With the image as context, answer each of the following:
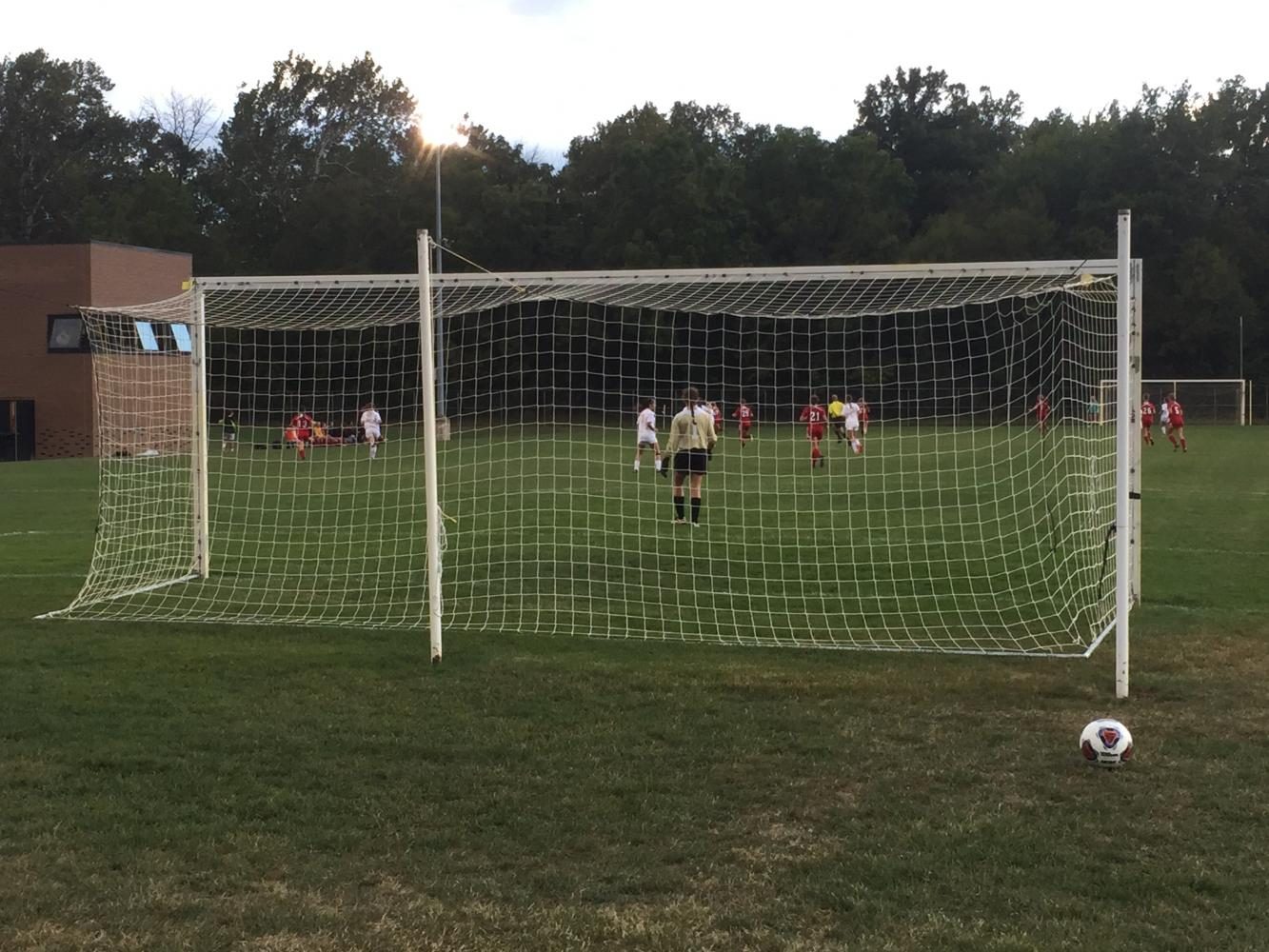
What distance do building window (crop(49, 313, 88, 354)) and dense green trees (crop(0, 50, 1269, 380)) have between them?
2614cm

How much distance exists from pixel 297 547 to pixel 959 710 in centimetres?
875

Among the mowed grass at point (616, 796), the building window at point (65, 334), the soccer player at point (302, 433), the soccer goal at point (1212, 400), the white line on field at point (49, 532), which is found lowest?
the mowed grass at point (616, 796)

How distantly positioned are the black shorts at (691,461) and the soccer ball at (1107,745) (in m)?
8.31

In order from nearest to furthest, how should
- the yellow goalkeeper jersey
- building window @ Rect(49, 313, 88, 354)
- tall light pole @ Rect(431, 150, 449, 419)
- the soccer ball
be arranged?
the soccer ball
tall light pole @ Rect(431, 150, 449, 419)
the yellow goalkeeper jersey
building window @ Rect(49, 313, 88, 354)

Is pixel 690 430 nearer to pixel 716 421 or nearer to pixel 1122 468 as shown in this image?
pixel 716 421

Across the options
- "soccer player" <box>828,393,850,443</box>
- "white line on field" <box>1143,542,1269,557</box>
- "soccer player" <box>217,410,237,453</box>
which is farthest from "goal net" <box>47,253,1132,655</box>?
"soccer player" <box>828,393,850,443</box>

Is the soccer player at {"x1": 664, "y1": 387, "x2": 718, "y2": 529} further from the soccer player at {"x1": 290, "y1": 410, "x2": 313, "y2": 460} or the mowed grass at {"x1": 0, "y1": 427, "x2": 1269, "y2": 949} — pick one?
the soccer player at {"x1": 290, "y1": 410, "x2": 313, "y2": 460}

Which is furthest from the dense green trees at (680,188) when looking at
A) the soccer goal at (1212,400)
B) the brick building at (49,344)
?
the brick building at (49,344)

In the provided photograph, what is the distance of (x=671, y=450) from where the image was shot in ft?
45.8

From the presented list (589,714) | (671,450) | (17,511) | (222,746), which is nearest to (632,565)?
(671,450)

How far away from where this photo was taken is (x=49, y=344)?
118 feet

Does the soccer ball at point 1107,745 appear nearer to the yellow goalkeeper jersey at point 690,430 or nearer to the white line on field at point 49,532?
the yellow goalkeeper jersey at point 690,430

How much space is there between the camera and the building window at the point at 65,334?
35.6 m

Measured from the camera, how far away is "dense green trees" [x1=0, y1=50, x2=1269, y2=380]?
59.0 m
